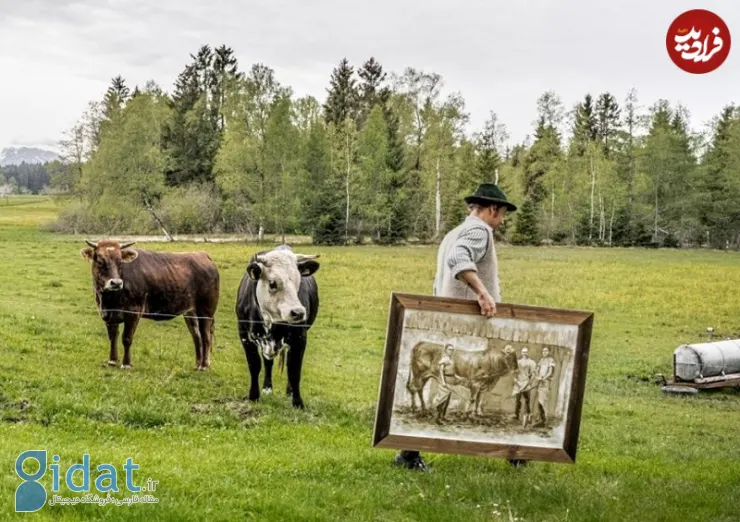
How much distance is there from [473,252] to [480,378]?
27.9 inches

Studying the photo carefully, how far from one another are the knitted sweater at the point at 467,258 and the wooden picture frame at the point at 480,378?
0.27 m

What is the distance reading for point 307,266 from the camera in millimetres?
5871

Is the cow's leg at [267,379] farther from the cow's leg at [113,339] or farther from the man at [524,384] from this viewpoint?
the man at [524,384]

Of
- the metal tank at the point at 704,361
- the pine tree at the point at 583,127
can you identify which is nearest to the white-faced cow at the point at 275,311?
the metal tank at the point at 704,361

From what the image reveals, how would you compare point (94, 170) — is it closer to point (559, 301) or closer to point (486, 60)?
point (486, 60)

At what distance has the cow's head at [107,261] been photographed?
6094mm

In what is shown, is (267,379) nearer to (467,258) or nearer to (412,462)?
(412,462)

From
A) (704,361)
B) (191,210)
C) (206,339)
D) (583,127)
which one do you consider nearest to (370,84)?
(191,210)

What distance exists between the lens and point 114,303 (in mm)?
6207

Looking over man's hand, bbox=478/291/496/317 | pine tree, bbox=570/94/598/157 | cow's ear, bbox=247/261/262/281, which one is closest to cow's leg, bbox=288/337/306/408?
cow's ear, bbox=247/261/262/281

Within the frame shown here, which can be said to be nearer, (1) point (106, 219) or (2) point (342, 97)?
(1) point (106, 219)

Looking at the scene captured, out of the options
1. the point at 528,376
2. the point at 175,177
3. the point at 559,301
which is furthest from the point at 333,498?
the point at 559,301

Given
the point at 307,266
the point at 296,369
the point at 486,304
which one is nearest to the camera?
the point at 486,304

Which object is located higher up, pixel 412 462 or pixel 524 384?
pixel 524 384
